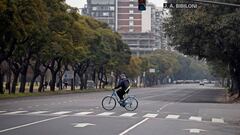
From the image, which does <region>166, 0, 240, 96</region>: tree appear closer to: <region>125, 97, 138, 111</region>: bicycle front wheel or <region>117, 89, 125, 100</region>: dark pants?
<region>125, 97, 138, 111</region>: bicycle front wheel

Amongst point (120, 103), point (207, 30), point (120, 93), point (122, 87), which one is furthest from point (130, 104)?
point (207, 30)

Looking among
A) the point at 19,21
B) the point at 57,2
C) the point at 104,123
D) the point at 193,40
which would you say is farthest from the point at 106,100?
the point at 57,2

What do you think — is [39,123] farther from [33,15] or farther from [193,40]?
[193,40]

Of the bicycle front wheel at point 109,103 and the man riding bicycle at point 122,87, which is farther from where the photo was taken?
the bicycle front wheel at point 109,103

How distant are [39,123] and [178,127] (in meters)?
5.29

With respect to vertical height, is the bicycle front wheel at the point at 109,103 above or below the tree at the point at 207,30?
below

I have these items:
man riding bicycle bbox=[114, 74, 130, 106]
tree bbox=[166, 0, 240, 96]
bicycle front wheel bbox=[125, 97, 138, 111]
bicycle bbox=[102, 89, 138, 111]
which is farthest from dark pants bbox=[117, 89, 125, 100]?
tree bbox=[166, 0, 240, 96]

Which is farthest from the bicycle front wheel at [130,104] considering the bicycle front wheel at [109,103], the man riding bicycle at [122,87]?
the bicycle front wheel at [109,103]

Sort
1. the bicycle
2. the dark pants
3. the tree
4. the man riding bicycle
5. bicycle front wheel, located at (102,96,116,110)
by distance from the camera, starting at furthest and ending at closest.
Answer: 1. the tree
2. bicycle front wheel, located at (102,96,116,110)
3. the bicycle
4. the dark pants
5. the man riding bicycle

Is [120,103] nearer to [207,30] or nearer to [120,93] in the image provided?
[120,93]

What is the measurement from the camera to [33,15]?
163 ft

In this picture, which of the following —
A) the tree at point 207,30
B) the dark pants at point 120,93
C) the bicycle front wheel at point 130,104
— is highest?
the tree at point 207,30

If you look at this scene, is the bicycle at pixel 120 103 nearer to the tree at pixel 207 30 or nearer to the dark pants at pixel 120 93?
the dark pants at pixel 120 93

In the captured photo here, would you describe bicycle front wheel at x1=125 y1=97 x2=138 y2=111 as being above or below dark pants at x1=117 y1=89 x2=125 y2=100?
below
